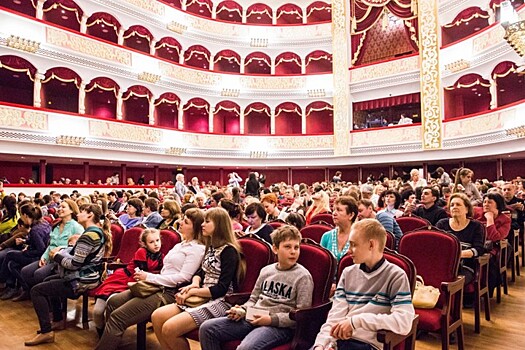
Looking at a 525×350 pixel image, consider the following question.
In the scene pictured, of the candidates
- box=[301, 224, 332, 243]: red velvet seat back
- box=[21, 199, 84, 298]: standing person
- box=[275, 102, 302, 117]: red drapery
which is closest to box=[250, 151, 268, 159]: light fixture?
box=[275, 102, 302, 117]: red drapery

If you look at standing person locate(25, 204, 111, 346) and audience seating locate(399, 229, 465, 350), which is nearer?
audience seating locate(399, 229, 465, 350)

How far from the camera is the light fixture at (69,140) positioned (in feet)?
38.6

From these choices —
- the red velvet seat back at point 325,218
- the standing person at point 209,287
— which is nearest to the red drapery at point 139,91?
the red velvet seat back at point 325,218

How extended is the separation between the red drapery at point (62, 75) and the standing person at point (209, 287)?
1195 centimetres

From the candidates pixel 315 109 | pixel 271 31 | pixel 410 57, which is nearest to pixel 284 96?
pixel 315 109

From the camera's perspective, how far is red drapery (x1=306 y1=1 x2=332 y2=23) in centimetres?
1869

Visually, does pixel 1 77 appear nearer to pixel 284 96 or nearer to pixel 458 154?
pixel 284 96

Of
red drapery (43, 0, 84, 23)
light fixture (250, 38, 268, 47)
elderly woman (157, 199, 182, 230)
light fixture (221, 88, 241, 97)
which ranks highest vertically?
light fixture (250, 38, 268, 47)

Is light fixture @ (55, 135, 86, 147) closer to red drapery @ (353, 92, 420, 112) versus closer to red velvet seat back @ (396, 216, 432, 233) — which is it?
red drapery @ (353, 92, 420, 112)

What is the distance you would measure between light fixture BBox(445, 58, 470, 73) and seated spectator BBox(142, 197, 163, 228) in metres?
11.4

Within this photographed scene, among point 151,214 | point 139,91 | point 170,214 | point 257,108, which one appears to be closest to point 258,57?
point 257,108

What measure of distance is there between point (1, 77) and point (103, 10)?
163 inches

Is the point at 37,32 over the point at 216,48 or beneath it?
beneath

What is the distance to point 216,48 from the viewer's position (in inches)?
699
